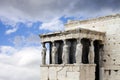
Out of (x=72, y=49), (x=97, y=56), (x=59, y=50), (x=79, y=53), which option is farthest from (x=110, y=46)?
(x=59, y=50)

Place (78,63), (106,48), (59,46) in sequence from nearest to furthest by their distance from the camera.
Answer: (78,63), (106,48), (59,46)

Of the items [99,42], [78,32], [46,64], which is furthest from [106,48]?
[46,64]

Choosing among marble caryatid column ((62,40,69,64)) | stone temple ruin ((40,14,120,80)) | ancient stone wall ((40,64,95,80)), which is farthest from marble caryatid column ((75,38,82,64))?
marble caryatid column ((62,40,69,64))

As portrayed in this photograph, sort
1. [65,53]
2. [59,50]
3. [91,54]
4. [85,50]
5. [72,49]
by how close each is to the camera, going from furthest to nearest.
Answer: [59,50] < [72,49] < [85,50] < [65,53] < [91,54]

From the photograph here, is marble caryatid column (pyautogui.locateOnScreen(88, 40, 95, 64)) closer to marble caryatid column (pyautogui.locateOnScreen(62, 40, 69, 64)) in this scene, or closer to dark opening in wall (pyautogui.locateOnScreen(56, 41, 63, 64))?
marble caryatid column (pyautogui.locateOnScreen(62, 40, 69, 64))

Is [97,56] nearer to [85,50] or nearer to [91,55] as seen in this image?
[85,50]

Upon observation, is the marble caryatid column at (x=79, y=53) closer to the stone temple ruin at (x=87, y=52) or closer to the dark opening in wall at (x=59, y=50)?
the stone temple ruin at (x=87, y=52)

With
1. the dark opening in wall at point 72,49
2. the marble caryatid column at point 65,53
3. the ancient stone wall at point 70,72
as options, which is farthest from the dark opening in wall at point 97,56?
the marble caryatid column at point 65,53

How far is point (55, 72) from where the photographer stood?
67.2ft

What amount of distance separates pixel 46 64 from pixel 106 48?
4417mm

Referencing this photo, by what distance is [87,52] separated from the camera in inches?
822

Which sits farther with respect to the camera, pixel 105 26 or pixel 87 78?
pixel 105 26

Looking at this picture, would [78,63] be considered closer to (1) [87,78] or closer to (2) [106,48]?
(1) [87,78]

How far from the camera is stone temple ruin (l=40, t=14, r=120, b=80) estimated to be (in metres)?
19.1
